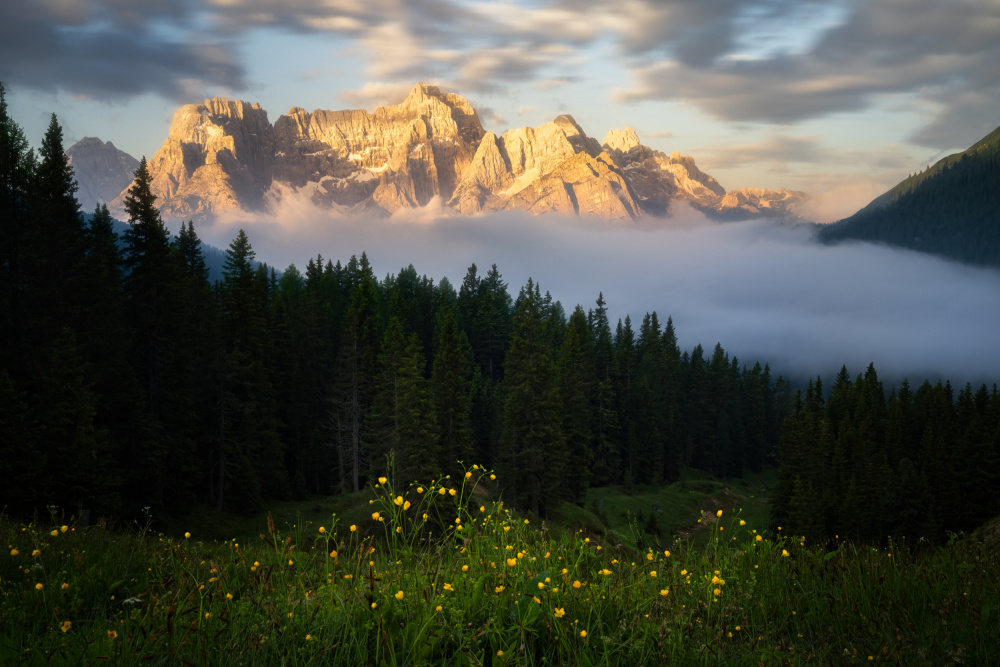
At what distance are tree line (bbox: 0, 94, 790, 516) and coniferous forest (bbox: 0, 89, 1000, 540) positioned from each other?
4.9 inches

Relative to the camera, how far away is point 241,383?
3738 centimetres

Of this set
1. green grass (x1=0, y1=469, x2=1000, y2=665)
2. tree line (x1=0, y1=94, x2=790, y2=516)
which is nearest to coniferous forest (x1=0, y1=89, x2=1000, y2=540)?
tree line (x1=0, y1=94, x2=790, y2=516)

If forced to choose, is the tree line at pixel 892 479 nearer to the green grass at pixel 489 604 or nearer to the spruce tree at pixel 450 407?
the spruce tree at pixel 450 407

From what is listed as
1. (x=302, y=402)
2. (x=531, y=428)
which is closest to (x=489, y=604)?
(x=531, y=428)

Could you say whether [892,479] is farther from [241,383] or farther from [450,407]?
[241,383]

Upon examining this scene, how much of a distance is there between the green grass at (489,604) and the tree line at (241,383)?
108cm

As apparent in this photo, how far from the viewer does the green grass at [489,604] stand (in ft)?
9.98

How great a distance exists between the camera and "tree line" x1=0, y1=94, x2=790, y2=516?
77.5 feet

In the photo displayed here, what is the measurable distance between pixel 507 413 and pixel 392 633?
41942 mm

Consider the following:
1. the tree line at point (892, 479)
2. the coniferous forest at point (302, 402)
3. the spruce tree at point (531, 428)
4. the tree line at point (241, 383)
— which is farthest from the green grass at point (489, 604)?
the spruce tree at point (531, 428)

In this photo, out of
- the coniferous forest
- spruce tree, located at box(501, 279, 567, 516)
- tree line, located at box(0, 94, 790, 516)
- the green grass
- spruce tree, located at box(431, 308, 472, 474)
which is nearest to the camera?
the green grass

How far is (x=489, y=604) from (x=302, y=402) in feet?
168

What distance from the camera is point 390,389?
4275 centimetres

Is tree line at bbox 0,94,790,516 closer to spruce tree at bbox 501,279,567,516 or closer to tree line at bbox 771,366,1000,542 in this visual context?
spruce tree at bbox 501,279,567,516
